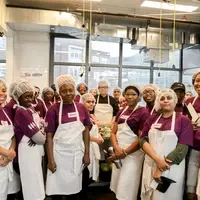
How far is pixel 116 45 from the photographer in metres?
6.69

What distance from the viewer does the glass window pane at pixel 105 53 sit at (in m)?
6.59

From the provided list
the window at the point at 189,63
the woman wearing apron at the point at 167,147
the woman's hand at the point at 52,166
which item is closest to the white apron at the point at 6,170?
the woman's hand at the point at 52,166

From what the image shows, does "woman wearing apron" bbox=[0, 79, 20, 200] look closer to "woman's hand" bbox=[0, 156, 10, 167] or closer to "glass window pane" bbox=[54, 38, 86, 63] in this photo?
"woman's hand" bbox=[0, 156, 10, 167]

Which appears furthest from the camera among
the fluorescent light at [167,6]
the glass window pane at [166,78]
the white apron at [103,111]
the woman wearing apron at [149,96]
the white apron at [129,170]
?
the glass window pane at [166,78]

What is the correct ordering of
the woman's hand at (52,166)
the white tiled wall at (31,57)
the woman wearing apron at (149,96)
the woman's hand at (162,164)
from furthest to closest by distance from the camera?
1. the white tiled wall at (31,57)
2. the woman wearing apron at (149,96)
3. the woman's hand at (52,166)
4. the woman's hand at (162,164)

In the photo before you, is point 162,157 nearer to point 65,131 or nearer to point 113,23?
point 65,131

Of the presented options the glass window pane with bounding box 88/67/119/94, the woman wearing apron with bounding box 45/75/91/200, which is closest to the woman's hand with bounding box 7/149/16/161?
the woman wearing apron with bounding box 45/75/91/200

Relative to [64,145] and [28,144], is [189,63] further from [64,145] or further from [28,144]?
[28,144]

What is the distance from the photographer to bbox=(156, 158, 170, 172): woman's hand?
6.30ft

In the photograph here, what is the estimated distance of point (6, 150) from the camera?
2008 mm

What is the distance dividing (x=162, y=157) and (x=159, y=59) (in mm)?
3954

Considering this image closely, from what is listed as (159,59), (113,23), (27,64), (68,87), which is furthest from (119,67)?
(68,87)

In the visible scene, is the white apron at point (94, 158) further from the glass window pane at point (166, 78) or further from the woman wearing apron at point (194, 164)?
the glass window pane at point (166, 78)

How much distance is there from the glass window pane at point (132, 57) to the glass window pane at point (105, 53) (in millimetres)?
218
